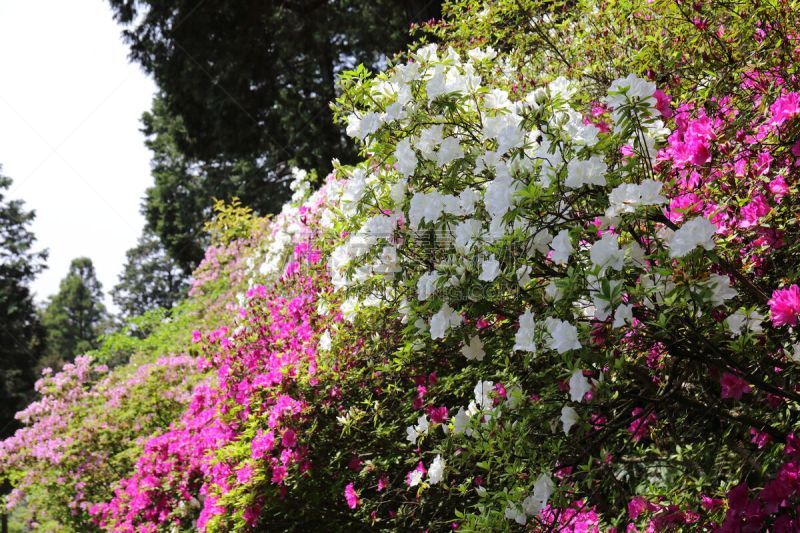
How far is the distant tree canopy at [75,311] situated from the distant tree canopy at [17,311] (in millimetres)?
15724

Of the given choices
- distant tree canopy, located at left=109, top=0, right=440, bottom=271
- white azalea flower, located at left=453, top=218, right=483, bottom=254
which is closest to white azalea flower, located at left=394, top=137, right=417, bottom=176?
Result: white azalea flower, located at left=453, top=218, right=483, bottom=254

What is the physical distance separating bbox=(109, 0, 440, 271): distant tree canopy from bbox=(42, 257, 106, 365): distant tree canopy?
3292cm

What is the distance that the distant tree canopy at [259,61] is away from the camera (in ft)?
36.5

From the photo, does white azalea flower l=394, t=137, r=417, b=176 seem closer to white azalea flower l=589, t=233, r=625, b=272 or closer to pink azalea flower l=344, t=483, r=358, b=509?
white azalea flower l=589, t=233, r=625, b=272

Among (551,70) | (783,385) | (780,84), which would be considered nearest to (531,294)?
(783,385)

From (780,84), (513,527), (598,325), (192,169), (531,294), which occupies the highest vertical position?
(192,169)

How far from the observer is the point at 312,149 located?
40.3 feet

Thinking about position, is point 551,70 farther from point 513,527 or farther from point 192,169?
point 192,169

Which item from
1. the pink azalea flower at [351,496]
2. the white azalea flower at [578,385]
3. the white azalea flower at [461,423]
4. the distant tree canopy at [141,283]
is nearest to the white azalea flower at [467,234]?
the white azalea flower at [578,385]

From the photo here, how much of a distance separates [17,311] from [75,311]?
70.5ft

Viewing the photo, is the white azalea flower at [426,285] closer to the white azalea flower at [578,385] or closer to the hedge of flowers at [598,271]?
the hedge of flowers at [598,271]

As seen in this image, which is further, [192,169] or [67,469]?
[192,169]

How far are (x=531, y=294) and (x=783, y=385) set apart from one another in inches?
29.4

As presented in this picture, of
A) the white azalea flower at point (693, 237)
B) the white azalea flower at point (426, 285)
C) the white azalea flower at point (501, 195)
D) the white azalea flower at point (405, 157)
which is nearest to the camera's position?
the white azalea flower at point (693, 237)
